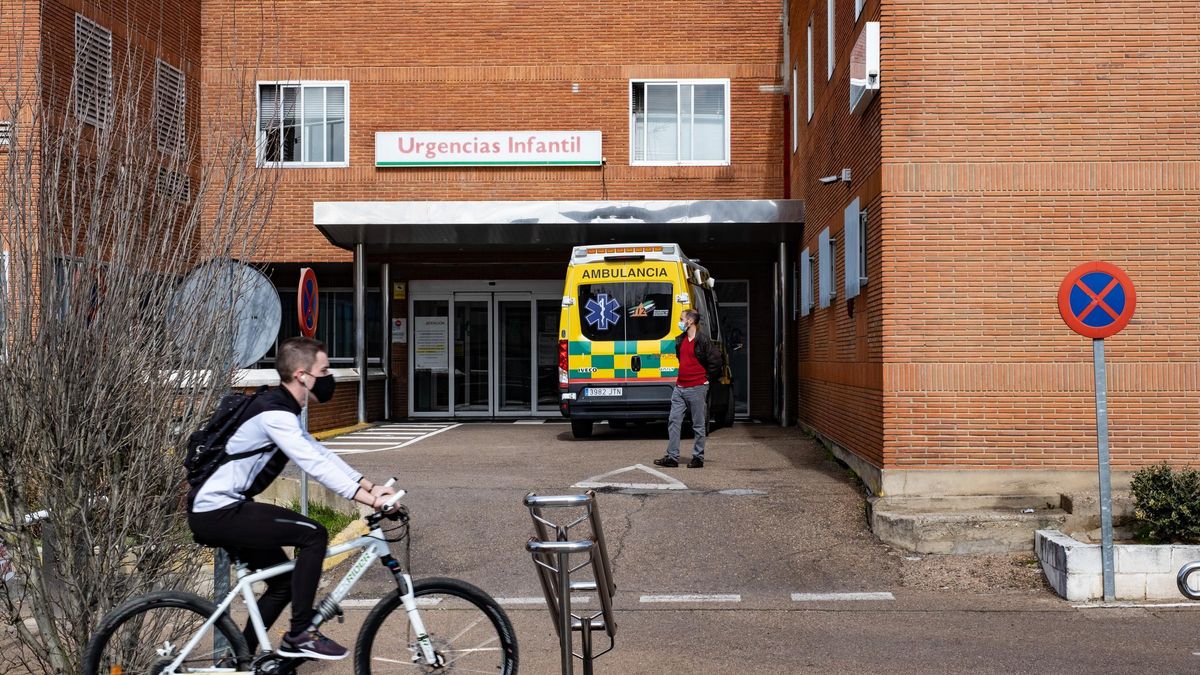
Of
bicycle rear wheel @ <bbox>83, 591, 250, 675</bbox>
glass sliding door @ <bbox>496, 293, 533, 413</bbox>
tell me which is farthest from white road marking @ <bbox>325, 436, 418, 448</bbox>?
bicycle rear wheel @ <bbox>83, 591, 250, 675</bbox>

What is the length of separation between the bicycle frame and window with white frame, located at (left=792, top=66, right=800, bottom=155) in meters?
16.1

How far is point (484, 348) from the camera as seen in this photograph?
928 inches

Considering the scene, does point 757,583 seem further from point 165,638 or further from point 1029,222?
point 165,638

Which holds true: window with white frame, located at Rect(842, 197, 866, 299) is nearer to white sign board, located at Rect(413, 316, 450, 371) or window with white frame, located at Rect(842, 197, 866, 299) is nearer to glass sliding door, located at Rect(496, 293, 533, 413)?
glass sliding door, located at Rect(496, 293, 533, 413)

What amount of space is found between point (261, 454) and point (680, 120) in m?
18.5

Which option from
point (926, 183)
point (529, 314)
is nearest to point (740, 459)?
point (926, 183)

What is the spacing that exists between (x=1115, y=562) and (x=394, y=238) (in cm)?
1509

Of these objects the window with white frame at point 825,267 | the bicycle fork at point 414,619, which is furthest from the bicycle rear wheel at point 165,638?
the window with white frame at point 825,267

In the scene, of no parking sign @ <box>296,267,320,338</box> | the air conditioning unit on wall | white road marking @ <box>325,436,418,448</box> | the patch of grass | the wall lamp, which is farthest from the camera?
white road marking @ <box>325,436,418,448</box>

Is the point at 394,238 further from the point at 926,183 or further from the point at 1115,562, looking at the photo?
the point at 1115,562

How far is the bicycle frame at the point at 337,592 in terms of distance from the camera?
495 cm

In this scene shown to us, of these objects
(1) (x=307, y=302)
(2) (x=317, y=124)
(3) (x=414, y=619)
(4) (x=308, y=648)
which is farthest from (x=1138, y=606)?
(2) (x=317, y=124)

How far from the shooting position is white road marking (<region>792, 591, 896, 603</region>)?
8.36 metres

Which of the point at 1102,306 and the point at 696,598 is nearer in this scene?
the point at 1102,306
